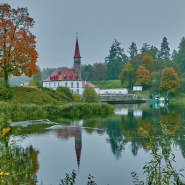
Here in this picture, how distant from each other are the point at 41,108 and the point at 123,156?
20.7 meters

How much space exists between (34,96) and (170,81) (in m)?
42.5

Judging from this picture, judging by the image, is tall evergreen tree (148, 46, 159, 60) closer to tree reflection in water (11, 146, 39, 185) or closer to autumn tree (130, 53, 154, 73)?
autumn tree (130, 53, 154, 73)

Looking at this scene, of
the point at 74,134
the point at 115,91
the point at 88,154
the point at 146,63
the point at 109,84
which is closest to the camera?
the point at 88,154

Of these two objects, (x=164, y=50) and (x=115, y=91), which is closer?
(x=115, y=91)

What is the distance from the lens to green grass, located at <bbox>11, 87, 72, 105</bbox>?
1436 inches

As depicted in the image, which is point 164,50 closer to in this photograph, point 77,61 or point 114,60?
point 114,60

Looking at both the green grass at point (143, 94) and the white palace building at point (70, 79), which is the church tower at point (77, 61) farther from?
the green grass at point (143, 94)

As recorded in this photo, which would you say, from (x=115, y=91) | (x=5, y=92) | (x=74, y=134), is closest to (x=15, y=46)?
(x=5, y=92)

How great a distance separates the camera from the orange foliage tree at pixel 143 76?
75375 millimetres

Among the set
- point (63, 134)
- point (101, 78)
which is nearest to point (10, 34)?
point (63, 134)

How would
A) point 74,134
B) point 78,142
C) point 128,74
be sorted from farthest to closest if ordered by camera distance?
point 128,74, point 74,134, point 78,142

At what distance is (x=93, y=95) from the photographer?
4038cm

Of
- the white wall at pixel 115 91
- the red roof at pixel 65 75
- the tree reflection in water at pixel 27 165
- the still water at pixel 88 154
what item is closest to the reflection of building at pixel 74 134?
the still water at pixel 88 154

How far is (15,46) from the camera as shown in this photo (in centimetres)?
3675
